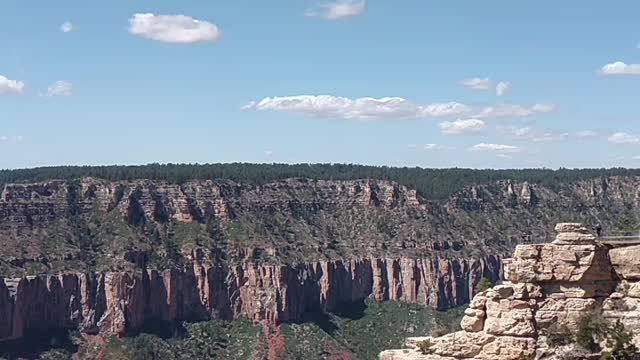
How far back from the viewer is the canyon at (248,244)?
479 ft

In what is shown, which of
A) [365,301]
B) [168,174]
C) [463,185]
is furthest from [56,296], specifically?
[463,185]

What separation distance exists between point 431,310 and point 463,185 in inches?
1268

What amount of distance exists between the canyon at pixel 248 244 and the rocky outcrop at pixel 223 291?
0.62 ft

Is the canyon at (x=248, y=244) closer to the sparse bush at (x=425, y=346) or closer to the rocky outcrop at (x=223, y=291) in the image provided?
the rocky outcrop at (x=223, y=291)

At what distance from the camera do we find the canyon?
146 metres

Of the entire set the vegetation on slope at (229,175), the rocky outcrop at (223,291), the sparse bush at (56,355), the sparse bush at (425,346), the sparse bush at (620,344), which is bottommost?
the sparse bush at (56,355)

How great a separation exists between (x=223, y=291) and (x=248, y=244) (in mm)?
8371

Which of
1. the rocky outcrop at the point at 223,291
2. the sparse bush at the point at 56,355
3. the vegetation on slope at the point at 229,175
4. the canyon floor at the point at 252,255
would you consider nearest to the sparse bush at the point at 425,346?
the canyon floor at the point at 252,255

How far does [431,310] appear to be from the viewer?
16612 cm

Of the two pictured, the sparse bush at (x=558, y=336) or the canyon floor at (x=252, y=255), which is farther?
the canyon floor at (x=252, y=255)

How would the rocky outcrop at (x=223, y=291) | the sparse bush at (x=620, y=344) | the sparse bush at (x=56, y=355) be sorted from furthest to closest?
the rocky outcrop at (x=223, y=291) < the sparse bush at (x=56, y=355) < the sparse bush at (x=620, y=344)

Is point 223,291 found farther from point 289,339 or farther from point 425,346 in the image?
point 425,346

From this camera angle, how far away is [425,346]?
32.4m

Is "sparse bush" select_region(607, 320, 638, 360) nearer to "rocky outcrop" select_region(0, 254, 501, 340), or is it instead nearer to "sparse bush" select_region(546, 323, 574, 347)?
"sparse bush" select_region(546, 323, 574, 347)
